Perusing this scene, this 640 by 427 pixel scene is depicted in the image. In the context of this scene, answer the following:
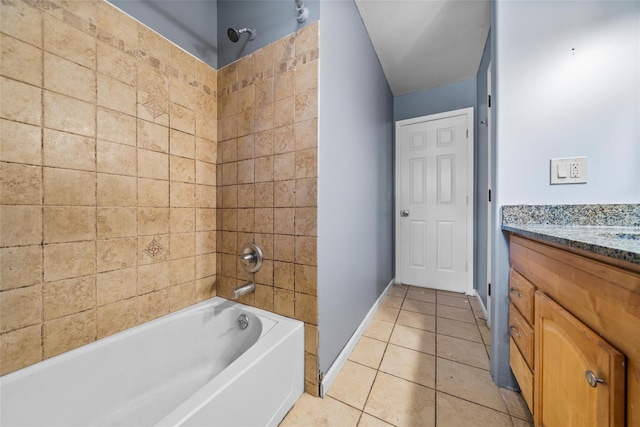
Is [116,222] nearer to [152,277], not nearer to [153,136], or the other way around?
[152,277]

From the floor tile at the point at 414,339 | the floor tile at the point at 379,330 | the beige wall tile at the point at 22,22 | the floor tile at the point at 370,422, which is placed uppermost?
the beige wall tile at the point at 22,22

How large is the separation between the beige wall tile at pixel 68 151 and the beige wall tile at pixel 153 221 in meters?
0.28

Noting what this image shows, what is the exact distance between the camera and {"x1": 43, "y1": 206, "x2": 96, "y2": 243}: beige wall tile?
2.98 feet

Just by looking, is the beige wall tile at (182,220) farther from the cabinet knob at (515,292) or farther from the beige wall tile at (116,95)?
the cabinet knob at (515,292)

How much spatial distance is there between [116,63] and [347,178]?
129 cm

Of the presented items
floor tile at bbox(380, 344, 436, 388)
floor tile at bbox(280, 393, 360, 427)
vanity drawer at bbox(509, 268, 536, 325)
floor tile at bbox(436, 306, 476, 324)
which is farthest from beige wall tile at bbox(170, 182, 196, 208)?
floor tile at bbox(436, 306, 476, 324)

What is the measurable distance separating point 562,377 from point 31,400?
1758mm

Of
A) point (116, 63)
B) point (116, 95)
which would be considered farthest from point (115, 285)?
point (116, 63)

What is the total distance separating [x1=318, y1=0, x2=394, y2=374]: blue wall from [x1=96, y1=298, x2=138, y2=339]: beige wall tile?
0.93m

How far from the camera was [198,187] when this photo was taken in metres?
1.44

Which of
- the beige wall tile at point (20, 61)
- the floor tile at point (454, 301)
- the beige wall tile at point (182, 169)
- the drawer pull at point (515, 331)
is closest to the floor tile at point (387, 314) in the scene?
the floor tile at point (454, 301)

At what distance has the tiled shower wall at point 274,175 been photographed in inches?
45.0

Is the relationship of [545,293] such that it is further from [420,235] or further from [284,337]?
[420,235]

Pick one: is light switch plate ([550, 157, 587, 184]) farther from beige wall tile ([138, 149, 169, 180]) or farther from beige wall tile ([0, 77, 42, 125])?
beige wall tile ([0, 77, 42, 125])
